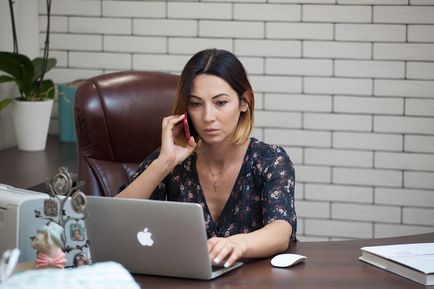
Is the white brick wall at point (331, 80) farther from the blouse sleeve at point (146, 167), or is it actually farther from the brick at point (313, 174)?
the blouse sleeve at point (146, 167)

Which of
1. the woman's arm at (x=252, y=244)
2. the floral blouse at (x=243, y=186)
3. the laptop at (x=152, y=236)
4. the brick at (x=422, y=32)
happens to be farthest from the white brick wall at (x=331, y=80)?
the laptop at (x=152, y=236)

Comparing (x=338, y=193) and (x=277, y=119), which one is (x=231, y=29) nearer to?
(x=277, y=119)

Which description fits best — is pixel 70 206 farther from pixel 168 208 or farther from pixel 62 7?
pixel 62 7

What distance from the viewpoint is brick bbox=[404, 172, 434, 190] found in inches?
164

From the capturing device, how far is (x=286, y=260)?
90.6 inches

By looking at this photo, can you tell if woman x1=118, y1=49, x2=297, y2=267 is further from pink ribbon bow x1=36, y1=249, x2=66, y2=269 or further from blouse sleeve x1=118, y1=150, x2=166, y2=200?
pink ribbon bow x1=36, y1=249, x2=66, y2=269

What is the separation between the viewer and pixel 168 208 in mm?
2109

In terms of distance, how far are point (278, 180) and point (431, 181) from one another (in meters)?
1.66

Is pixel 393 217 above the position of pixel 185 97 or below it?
below

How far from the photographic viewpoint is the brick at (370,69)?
4121mm

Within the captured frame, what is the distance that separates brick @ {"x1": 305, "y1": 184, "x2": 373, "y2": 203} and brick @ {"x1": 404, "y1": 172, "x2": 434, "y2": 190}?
19 cm

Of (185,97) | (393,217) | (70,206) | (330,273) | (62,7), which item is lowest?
(393,217)

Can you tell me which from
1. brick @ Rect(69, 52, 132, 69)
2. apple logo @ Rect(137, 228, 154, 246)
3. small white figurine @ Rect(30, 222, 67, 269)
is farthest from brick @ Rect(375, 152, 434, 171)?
small white figurine @ Rect(30, 222, 67, 269)

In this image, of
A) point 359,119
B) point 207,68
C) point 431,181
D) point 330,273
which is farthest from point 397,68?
point 330,273
